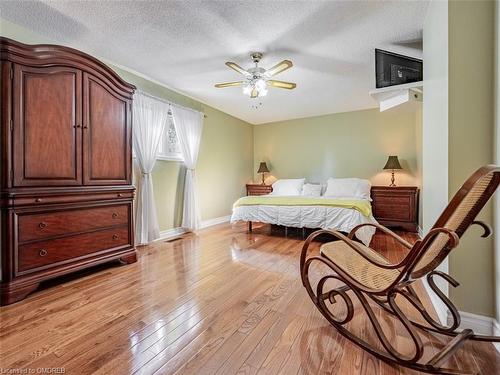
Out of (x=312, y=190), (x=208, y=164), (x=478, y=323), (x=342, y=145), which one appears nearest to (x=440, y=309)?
(x=478, y=323)

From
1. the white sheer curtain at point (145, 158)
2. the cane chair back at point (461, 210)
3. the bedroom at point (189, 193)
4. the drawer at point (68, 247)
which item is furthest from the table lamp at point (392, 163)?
the drawer at point (68, 247)

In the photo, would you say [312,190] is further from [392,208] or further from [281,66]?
[281,66]

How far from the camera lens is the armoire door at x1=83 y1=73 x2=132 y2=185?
2.32 metres

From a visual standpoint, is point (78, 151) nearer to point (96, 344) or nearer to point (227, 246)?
point (96, 344)

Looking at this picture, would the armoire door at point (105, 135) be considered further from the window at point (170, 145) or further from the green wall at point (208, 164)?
the window at point (170, 145)

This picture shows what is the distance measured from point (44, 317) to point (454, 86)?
298 centimetres

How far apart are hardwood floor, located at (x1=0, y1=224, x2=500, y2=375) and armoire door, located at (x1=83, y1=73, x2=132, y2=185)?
100cm

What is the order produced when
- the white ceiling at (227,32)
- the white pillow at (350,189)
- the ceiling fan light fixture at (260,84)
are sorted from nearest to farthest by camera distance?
the white ceiling at (227,32) → the ceiling fan light fixture at (260,84) → the white pillow at (350,189)

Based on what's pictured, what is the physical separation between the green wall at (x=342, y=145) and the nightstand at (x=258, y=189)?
1.46ft

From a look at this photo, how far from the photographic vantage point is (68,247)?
7.16ft

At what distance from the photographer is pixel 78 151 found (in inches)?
88.4

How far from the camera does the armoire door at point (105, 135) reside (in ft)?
7.61

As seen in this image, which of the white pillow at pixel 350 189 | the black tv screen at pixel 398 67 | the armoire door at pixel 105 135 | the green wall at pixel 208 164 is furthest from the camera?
the white pillow at pixel 350 189

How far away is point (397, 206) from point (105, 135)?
4.58m
